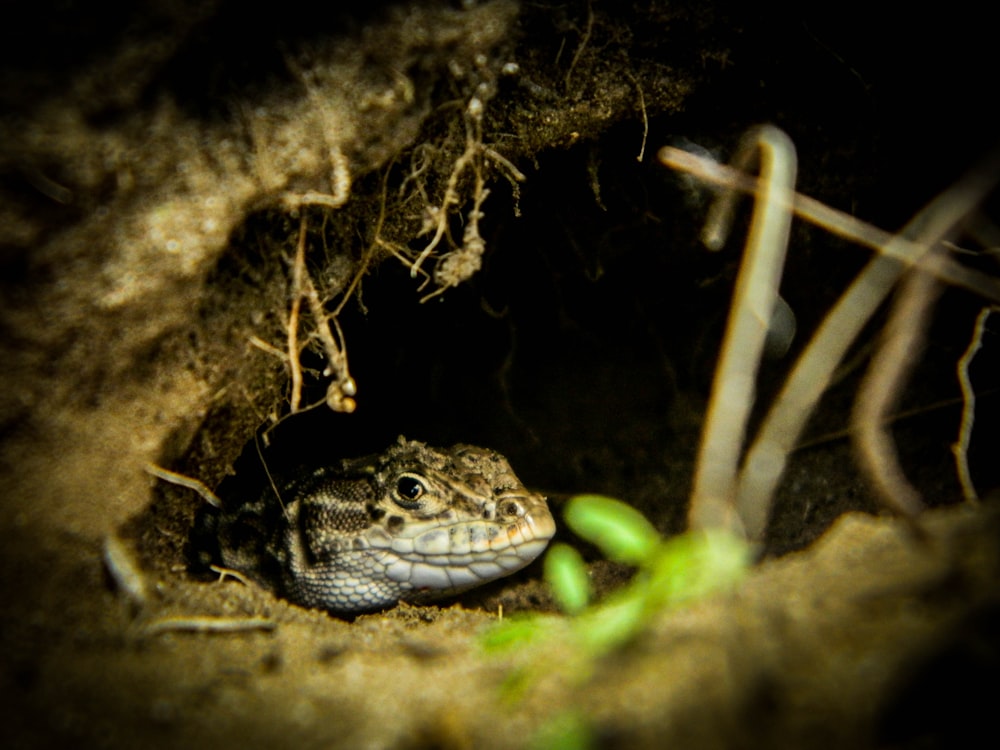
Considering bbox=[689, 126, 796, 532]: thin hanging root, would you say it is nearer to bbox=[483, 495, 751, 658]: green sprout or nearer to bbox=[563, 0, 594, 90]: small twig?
bbox=[483, 495, 751, 658]: green sprout

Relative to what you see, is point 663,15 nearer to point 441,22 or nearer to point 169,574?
point 441,22

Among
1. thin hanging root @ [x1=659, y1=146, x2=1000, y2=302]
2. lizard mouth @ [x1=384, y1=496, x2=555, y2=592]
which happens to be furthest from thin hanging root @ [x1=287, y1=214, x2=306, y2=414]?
thin hanging root @ [x1=659, y1=146, x2=1000, y2=302]

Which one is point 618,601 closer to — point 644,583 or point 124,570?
point 644,583

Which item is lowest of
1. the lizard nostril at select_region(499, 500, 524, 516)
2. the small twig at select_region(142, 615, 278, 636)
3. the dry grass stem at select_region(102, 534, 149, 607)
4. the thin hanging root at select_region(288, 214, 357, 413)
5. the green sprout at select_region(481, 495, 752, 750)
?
the lizard nostril at select_region(499, 500, 524, 516)

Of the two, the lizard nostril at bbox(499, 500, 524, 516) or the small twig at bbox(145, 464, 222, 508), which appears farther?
the lizard nostril at bbox(499, 500, 524, 516)

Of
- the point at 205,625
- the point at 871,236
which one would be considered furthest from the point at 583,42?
the point at 205,625

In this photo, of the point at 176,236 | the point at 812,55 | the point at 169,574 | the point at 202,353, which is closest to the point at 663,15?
the point at 812,55
